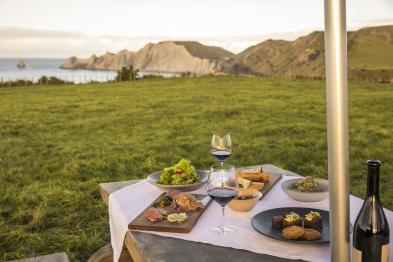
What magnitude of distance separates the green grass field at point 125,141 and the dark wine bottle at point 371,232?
8.72ft

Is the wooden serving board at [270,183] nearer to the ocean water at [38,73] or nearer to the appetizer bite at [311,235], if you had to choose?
the appetizer bite at [311,235]

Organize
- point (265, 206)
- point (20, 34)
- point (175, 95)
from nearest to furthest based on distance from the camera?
1. point (265, 206)
2. point (175, 95)
3. point (20, 34)

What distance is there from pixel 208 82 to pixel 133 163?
32.2 feet

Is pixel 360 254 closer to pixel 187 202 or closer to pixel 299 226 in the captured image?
pixel 299 226

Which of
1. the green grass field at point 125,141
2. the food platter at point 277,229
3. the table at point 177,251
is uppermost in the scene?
the food platter at point 277,229

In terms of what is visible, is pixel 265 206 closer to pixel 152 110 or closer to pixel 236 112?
pixel 236 112

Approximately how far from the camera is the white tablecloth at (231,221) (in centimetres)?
145

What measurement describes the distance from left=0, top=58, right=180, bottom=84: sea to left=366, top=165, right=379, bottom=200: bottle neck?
1467cm

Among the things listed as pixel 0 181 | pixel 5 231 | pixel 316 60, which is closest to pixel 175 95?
pixel 316 60

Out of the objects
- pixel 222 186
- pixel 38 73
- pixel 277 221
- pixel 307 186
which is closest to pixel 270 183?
pixel 307 186

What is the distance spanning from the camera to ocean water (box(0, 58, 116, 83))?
1464 cm

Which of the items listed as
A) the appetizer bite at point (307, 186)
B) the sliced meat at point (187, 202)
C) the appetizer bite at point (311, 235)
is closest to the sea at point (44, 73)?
the sliced meat at point (187, 202)

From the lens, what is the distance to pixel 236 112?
992cm

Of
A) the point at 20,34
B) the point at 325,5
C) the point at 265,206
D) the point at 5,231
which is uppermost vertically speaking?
the point at 20,34
